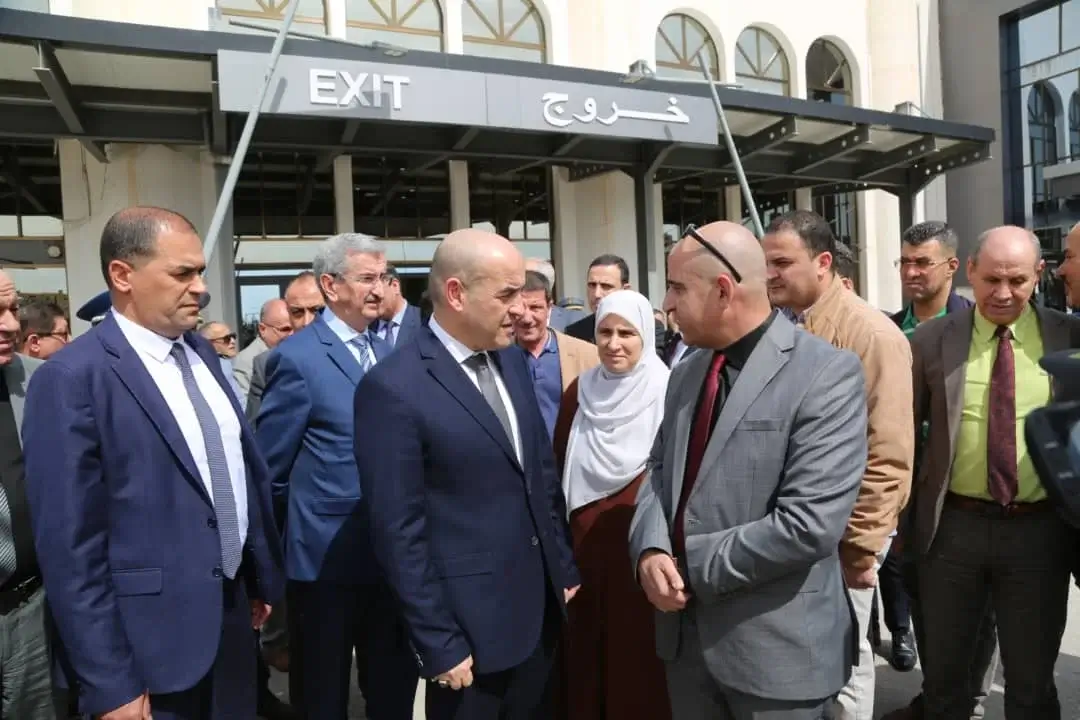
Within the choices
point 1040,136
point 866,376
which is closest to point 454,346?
point 866,376

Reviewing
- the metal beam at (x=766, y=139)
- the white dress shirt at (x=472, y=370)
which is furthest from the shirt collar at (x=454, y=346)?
the metal beam at (x=766, y=139)

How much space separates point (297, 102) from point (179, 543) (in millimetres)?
7644

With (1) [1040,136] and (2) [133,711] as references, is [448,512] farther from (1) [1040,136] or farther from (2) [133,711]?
(1) [1040,136]

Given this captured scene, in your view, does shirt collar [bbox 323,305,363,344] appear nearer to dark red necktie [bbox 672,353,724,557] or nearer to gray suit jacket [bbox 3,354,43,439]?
gray suit jacket [bbox 3,354,43,439]

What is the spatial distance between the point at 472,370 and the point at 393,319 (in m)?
1.36

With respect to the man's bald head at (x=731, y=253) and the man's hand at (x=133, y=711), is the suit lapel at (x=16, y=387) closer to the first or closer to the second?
the man's hand at (x=133, y=711)

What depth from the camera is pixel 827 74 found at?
55.5 ft

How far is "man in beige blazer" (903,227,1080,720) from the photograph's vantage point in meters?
2.69

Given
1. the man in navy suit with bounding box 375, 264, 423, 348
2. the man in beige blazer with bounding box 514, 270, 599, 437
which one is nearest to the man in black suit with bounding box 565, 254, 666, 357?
the man in beige blazer with bounding box 514, 270, 599, 437

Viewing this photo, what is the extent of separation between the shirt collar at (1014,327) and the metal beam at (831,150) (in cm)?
1141

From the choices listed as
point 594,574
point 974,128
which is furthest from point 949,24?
point 594,574

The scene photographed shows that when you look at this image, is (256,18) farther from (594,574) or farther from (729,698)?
(729,698)

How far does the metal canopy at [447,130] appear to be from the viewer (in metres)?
8.27

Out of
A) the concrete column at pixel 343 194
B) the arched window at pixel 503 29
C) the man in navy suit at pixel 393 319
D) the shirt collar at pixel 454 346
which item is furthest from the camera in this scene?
the arched window at pixel 503 29
